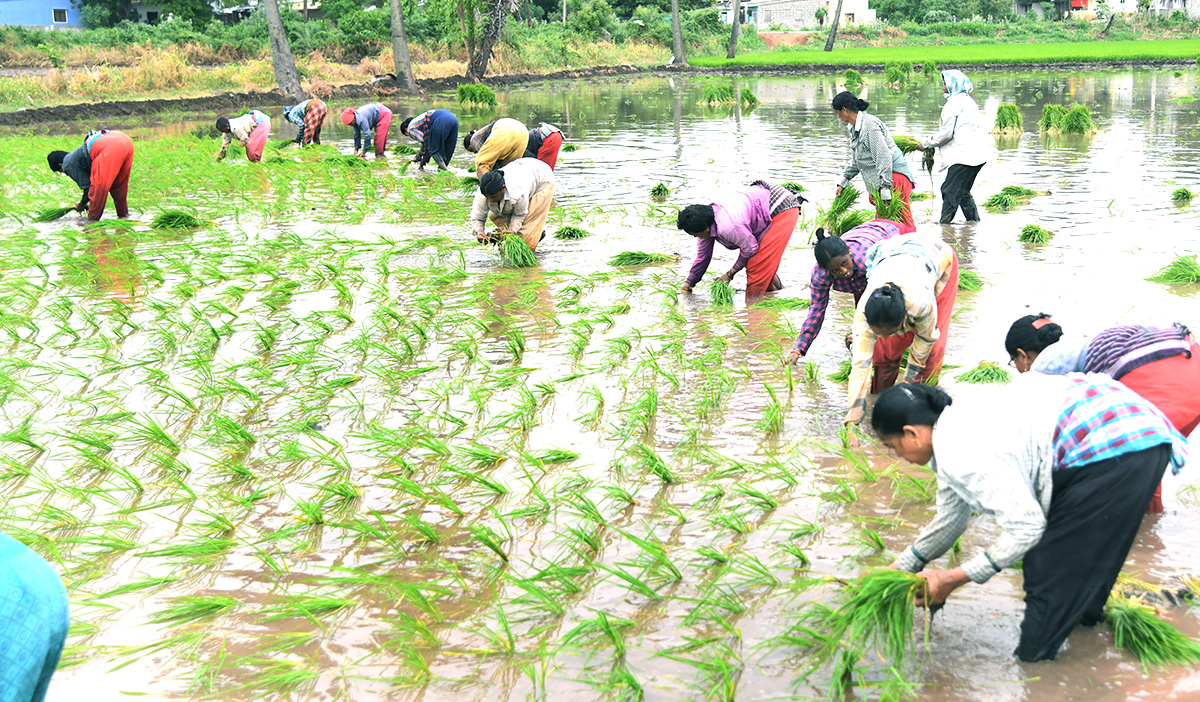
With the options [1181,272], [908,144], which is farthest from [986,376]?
[908,144]

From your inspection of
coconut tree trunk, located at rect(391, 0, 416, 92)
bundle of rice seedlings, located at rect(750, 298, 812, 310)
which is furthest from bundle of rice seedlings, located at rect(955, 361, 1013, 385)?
coconut tree trunk, located at rect(391, 0, 416, 92)

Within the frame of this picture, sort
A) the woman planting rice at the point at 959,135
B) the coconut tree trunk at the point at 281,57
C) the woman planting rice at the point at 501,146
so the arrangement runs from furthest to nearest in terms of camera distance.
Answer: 1. the coconut tree trunk at the point at 281,57
2. the woman planting rice at the point at 501,146
3. the woman planting rice at the point at 959,135

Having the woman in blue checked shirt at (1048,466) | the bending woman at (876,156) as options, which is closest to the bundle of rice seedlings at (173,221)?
the bending woman at (876,156)

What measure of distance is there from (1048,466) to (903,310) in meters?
1.28

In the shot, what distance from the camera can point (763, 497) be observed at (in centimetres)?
338

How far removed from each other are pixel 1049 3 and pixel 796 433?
2498 inches

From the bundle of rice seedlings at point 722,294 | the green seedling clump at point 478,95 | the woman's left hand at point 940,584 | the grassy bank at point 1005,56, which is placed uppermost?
the grassy bank at point 1005,56

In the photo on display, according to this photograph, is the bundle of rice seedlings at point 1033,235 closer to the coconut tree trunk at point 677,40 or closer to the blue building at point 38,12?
the coconut tree trunk at point 677,40

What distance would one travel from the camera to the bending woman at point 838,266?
13.3 ft

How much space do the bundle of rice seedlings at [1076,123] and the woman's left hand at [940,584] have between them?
12844 millimetres

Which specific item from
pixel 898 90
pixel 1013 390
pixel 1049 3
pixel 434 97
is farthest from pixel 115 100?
pixel 1049 3

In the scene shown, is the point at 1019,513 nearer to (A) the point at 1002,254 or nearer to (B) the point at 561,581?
(B) the point at 561,581

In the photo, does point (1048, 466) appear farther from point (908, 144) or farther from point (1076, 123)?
point (1076, 123)

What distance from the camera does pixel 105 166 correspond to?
850cm
